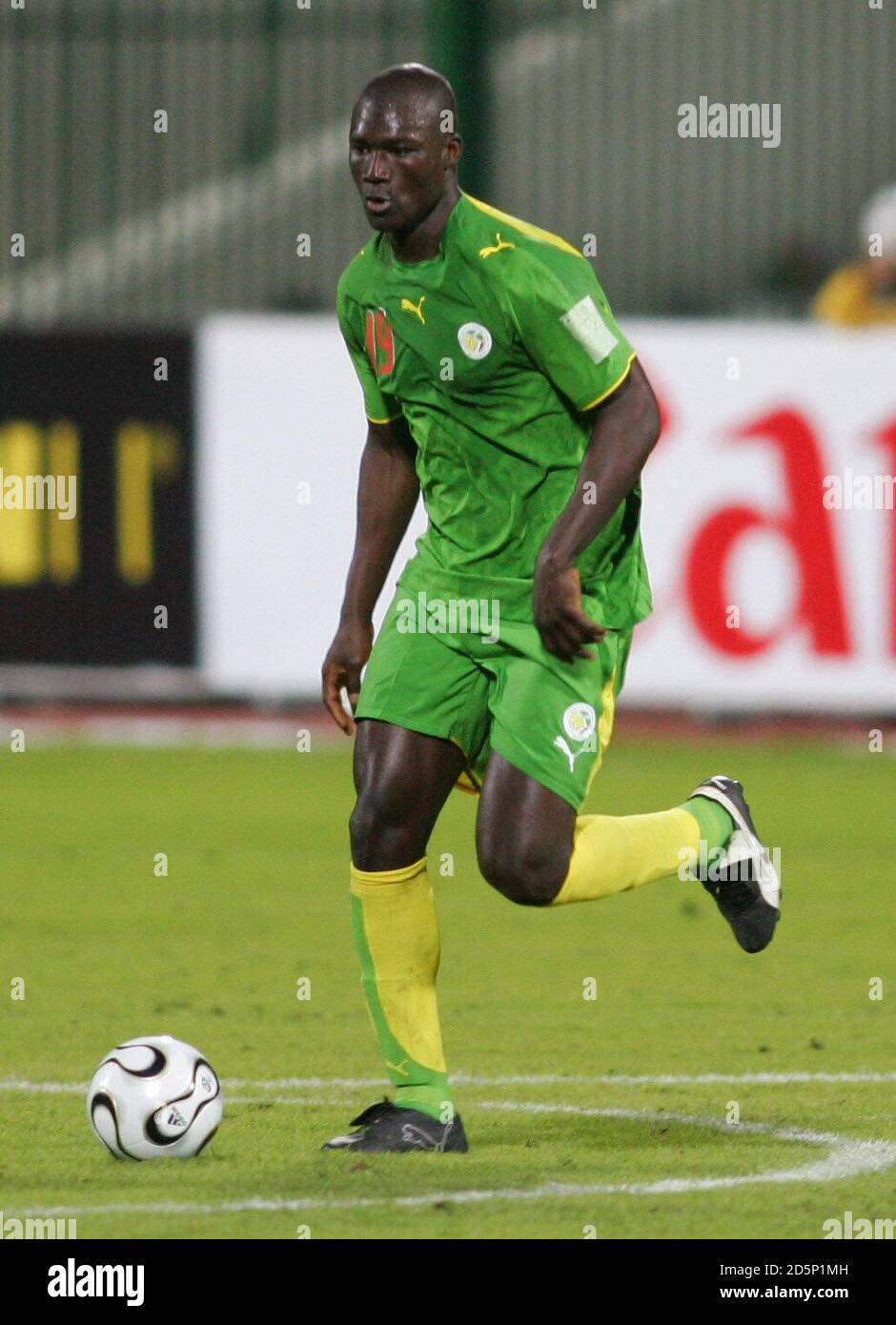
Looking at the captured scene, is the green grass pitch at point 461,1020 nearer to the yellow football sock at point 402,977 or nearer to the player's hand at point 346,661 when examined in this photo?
the yellow football sock at point 402,977

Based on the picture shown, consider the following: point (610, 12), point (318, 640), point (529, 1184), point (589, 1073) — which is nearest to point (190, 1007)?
point (589, 1073)

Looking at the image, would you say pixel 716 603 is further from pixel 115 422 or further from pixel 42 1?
pixel 42 1

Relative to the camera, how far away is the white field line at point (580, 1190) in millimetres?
4844

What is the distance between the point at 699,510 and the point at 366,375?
312 inches

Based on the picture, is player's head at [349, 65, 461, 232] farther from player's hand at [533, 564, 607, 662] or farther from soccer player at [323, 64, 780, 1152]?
player's hand at [533, 564, 607, 662]

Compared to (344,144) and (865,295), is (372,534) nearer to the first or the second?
(865,295)

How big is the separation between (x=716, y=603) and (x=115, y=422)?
325 cm

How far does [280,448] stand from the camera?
539 inches

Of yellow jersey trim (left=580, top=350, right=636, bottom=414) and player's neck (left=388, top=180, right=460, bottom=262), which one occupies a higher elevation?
player's neck (left=388, top=180, right=460, bottom=262)

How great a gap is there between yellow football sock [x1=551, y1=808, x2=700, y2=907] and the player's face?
1358mm

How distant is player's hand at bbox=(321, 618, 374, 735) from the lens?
588 cm

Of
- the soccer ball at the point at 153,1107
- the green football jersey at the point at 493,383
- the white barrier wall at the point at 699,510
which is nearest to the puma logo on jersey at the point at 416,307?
the green football jersey at the point at 493,383

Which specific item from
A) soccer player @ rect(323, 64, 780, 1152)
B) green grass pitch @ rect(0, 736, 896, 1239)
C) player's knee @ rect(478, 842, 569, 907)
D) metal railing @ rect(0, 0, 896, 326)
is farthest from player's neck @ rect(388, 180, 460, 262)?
metal railing @ rect(0, 0, 896, 326)

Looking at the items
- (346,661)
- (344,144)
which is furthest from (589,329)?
(344,144)
